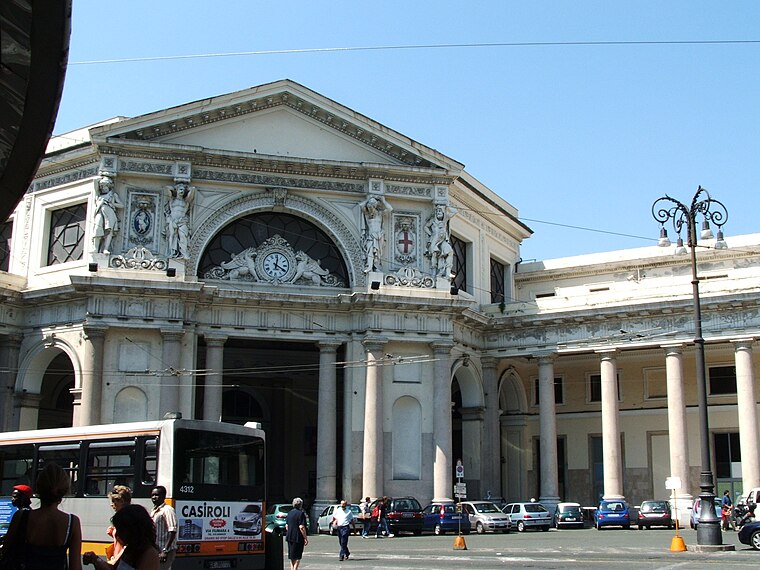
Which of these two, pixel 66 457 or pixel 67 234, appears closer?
pixel 66 457

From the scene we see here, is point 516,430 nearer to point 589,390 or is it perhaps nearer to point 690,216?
point 589,390

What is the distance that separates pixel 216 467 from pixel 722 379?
1368 inches

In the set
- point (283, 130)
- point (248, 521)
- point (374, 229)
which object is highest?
point (283, 130)

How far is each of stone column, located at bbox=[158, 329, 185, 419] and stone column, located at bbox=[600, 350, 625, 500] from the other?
59.5 ft

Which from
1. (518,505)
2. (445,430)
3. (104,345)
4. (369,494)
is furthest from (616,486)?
(104,345)

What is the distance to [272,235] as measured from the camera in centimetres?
4294

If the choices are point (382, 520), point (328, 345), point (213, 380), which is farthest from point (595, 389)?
point (213, 380)

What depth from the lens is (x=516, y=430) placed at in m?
51.2

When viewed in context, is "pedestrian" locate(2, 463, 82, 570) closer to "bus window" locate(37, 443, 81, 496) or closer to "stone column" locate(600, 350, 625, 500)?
"bus window" locate(37, 443, 81, 496)

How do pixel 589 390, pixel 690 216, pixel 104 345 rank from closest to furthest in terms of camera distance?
pixel 690 216 → pixel 104 345 → pixel 589 390

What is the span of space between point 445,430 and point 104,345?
14.4 meters

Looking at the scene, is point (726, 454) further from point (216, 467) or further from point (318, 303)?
point (216, 467)

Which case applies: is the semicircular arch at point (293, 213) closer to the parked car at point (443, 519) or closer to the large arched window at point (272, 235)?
the large arched window at point (272, 235)

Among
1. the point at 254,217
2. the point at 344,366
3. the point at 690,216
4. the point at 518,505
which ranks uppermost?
the point at 254,217
